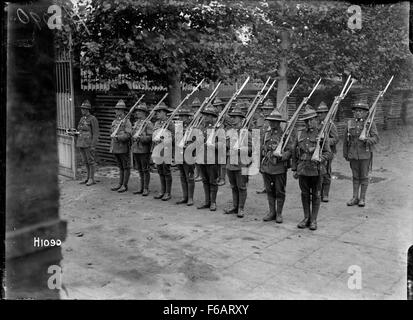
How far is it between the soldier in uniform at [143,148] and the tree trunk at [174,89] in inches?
121

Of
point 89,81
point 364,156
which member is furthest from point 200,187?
point 89,81

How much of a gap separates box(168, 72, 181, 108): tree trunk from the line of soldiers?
7.30 ft

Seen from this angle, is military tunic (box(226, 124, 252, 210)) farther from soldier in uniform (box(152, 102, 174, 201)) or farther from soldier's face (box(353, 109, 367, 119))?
soldier's face (box(353, 109, 367, 119))

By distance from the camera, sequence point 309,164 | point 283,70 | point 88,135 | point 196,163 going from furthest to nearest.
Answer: point 283,70
point 88,135
point 196,163
point 309,164

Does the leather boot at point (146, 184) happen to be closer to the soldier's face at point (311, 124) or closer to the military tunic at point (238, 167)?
the military tunic at point (238, 167)

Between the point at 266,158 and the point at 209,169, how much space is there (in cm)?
128

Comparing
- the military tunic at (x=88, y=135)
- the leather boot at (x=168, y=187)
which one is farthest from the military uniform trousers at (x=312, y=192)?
the military tunic at (x=88, y=135)

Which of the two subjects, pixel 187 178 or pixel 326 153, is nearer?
pixel 326 153

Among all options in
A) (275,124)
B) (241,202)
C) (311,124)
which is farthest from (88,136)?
(311,124)

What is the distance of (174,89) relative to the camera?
12.4 metres

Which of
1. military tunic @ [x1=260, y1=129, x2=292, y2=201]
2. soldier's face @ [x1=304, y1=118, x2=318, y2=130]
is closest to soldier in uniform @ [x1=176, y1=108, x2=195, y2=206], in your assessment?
military tunic @ [x1=260, y1=129, x2=292, y2=201]

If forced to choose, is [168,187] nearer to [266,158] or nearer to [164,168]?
[164,168]

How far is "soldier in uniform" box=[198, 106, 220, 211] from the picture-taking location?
8141 mm

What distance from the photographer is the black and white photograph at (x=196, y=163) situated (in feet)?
16.8
